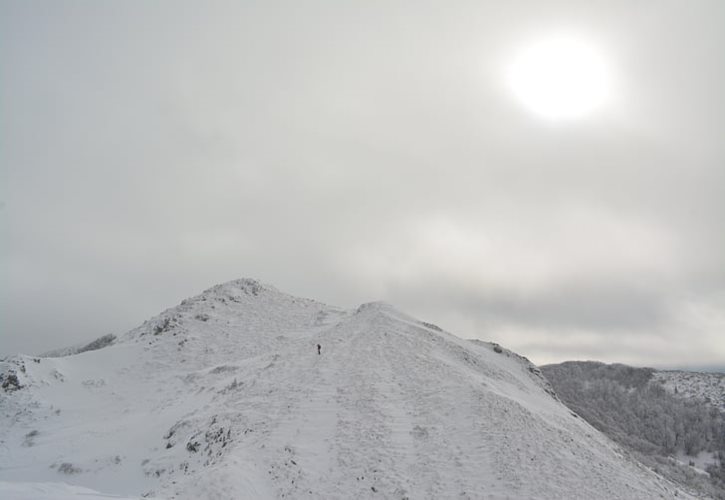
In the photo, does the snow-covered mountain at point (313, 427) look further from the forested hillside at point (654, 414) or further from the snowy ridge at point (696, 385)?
the snowy ridge at point (696, 385)

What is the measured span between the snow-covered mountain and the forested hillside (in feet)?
150

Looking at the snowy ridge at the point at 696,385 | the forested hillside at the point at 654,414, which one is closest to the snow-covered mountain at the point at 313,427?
the forested hillside at the point at 654,414

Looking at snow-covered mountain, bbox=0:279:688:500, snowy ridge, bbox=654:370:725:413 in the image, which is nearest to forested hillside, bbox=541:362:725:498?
snowy ridge, bbox=654:370:725:413

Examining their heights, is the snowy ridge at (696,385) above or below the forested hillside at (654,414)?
above

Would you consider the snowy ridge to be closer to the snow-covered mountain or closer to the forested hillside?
the forested hillside

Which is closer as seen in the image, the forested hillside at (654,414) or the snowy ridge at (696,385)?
the forested hillside at (654,414)

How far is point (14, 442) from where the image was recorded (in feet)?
98.0

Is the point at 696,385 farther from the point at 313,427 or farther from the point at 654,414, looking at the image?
the point at 313,427

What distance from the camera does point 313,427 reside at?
23125 millimetres

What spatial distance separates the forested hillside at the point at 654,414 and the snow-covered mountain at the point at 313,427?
150 ft

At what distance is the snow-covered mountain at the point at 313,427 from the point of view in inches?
773

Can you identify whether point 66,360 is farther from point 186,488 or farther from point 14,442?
point 186,488

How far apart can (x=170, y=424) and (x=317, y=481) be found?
12.8m

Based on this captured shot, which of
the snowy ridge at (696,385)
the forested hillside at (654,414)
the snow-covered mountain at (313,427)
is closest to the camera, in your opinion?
the snow-covered mountain at (313,427)
